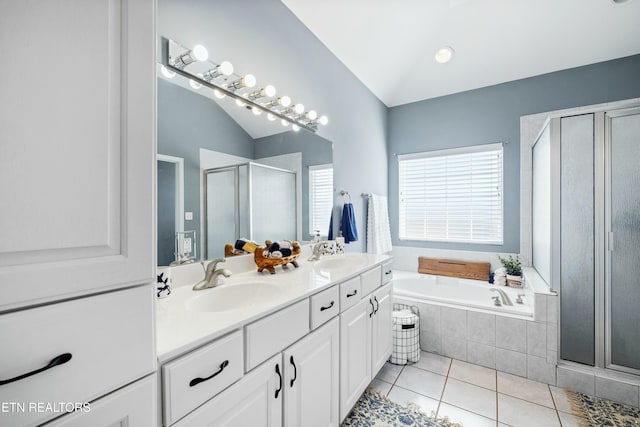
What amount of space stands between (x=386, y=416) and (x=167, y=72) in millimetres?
2194

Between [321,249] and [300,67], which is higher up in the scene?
[300,67]

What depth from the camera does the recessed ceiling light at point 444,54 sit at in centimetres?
276

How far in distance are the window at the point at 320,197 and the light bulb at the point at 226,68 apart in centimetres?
89

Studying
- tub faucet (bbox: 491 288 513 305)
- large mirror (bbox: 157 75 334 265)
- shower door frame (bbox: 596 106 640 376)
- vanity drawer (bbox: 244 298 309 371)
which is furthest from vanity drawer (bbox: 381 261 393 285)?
shower door frame (bbox: 596 106 640 376)

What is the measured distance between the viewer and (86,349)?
1.67 ft

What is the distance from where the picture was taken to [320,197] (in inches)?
86.9

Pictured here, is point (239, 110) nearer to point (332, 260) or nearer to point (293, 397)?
point (332, 260)

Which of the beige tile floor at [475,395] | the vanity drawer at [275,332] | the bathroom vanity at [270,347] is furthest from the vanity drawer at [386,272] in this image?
the vanity drawer at [275,332]

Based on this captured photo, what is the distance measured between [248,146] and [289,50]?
86 centimetres

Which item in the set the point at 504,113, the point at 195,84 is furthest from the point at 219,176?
the point at 504,113

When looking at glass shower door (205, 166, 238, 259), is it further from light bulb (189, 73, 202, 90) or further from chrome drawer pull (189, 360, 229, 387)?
chrome drawer pull (189, 360, 229, 387)

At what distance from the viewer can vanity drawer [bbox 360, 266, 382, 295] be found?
64.3 inches

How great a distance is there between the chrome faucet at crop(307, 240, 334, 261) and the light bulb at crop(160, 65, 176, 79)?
1.34m

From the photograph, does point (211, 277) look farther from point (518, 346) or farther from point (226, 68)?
point (518, 346)
